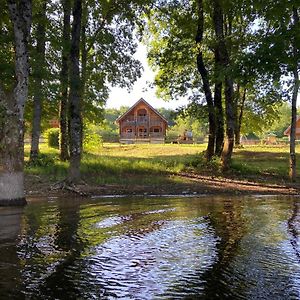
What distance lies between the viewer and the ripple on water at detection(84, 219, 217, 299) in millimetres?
5891

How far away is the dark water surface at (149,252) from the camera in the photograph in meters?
5.83

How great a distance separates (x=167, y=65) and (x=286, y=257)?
18.7 meters

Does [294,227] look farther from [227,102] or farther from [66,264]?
[227,102]

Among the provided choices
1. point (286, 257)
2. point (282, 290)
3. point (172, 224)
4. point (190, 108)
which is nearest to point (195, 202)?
point (172, 224)

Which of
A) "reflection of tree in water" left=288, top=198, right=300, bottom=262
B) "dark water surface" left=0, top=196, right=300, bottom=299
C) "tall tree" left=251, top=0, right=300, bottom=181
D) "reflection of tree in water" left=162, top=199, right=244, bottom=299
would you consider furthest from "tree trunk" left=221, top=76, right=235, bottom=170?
"dark water surface" left=0, top=196, right=300, bottom=299

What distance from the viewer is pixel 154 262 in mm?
7191

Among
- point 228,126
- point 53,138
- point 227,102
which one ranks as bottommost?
point 53,138

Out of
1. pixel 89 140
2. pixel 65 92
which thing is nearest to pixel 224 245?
pixel 65 92

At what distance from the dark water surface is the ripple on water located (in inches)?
0.6

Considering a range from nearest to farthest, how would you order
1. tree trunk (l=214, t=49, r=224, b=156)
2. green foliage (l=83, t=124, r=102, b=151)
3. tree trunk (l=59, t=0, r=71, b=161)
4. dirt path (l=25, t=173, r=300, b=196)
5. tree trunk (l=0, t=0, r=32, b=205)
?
tree trunk (l=0, t=0, r=32, b=205) < dirt path (l=25, t=173, r=300, b=196) < tree trunk (l=59, t=0, r=71, b=161) < tree trunk (l=214, t=49, r=224, b=156) < green foliage (l=83, t=124, r=102, b=151)

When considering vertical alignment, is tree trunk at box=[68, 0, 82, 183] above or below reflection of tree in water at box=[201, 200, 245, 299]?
above

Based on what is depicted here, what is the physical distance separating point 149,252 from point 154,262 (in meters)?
0.72

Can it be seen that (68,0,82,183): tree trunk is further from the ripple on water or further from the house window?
the house window

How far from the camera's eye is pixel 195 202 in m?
15.0
